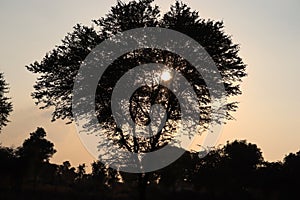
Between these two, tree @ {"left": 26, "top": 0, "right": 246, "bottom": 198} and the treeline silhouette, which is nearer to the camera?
tree @ {"left": 26, "top": 0, "right": 246, "bottom": 198}

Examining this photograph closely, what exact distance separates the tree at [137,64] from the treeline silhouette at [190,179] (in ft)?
16.9

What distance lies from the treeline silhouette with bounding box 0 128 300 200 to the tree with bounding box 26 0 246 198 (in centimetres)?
516

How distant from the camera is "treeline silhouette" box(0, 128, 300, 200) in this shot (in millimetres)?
59969

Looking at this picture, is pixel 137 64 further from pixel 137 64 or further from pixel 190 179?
pixel 190 179

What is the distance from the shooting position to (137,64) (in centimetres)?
2939

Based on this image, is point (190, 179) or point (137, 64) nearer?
point (137, 64)

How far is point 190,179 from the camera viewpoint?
9219 centimetres

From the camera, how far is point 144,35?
29.6 meters

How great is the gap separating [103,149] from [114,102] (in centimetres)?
375

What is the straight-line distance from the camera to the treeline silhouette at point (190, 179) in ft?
197

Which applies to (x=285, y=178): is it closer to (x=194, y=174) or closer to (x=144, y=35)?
(x=194, y=174)

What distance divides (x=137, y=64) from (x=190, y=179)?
65.9 metres

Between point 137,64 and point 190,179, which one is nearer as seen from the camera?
point 137,64

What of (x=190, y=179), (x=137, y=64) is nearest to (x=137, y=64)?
(x=137, y=64)
